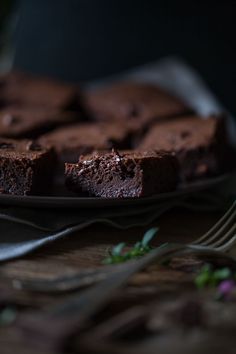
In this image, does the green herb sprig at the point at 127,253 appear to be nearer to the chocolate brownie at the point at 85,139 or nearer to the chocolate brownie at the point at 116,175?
the chocolate brownie at the point at 116,175

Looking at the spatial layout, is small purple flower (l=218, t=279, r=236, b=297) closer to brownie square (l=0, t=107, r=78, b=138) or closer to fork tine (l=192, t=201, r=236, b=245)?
fork tine (l=192, t=201, r=236, b=245)

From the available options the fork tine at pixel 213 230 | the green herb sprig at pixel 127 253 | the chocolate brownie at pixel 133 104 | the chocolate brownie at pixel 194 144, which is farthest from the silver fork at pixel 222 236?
the chocolate brownie at pixel 133 104

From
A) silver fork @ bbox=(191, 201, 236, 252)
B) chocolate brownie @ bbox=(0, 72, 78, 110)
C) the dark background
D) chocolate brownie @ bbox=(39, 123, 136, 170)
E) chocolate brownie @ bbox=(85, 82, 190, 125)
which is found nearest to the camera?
silver fork @ bbox=(191, 201, 236, 252)

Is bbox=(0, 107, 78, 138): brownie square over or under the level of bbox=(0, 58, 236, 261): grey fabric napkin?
over

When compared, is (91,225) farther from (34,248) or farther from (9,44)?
(9,44)

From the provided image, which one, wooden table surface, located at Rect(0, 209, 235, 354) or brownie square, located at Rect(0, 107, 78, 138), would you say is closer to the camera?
wooden table surface, located at Rect(0, 209, 235, 354)

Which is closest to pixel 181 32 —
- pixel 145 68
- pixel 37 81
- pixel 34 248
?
pixel 145 68

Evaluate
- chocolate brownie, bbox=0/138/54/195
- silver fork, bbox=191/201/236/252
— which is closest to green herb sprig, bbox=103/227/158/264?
silver fork, bbox=191/201/236/252

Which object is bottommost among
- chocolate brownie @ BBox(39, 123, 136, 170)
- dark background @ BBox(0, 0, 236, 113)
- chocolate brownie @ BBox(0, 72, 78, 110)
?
chocolate brownie @ BBox(39, 123, 136, 170)

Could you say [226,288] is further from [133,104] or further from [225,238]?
[133,104]
